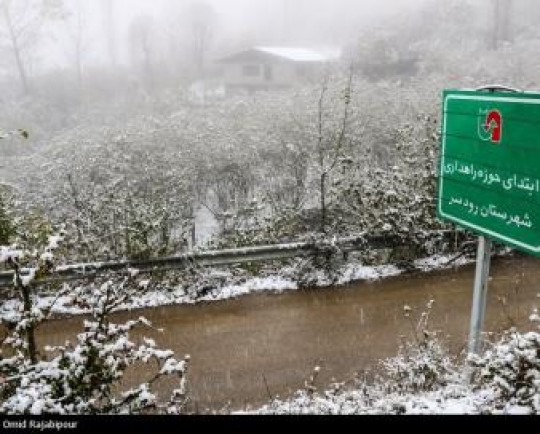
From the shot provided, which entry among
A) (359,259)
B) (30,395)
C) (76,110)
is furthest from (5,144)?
(30,395)

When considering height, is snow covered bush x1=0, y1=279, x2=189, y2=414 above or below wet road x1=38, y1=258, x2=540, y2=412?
above

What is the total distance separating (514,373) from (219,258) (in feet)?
19.5

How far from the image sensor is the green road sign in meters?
4.79

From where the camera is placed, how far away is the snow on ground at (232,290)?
9.81 metres

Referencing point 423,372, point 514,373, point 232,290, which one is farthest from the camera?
point 232,290

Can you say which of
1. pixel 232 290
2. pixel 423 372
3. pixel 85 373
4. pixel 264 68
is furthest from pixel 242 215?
pixel 264 68

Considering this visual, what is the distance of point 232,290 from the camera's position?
1037 cm

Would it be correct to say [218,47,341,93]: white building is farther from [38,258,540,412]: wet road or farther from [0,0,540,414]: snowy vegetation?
[38,258,540,412]: wet road

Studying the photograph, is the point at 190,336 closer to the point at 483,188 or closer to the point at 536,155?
the point at 483,188

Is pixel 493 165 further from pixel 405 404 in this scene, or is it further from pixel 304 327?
pixel 304 327

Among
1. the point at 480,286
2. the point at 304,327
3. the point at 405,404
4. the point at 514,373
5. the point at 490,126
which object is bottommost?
the point at 304,327

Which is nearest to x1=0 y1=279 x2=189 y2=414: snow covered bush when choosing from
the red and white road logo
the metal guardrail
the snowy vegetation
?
the snowy vegetation

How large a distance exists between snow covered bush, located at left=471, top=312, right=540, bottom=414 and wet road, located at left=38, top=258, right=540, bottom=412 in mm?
1941

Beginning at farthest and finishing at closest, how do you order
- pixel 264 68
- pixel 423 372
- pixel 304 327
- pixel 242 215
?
pixel 264 68
pixel 242 215
pixel 304 327
pixel 423 372
